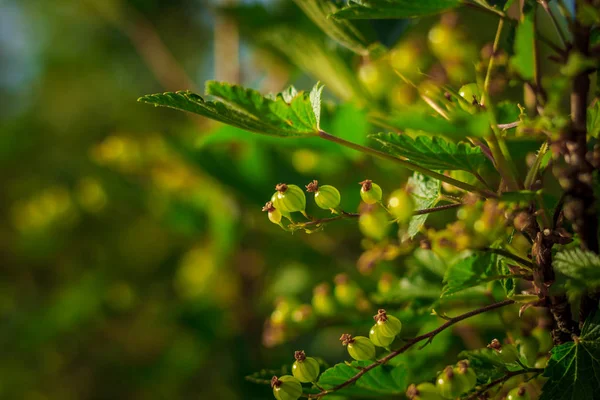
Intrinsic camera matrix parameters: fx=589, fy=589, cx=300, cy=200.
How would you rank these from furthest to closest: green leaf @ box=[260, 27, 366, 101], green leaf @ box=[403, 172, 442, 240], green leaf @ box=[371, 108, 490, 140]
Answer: green leaf @ box=[260, 27, 366, 101], green leaf @ box=[403, 172, 442, 240], green leaf @ box=[371, 108, 490, 140]

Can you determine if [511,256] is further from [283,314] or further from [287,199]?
[283,314]

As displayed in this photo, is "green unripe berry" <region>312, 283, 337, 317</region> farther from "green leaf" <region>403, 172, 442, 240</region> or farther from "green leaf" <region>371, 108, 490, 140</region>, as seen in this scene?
"green leaf" <region>371, 108, 490, 140</region>

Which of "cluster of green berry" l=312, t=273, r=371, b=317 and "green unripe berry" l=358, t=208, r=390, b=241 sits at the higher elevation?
"green unripe berry" l=358, t=208, r=390, b=241

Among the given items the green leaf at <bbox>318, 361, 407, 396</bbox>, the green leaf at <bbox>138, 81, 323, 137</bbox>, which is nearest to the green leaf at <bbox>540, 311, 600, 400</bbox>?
the green leaf at <bbox>318, 361, 407, 396</bbox>

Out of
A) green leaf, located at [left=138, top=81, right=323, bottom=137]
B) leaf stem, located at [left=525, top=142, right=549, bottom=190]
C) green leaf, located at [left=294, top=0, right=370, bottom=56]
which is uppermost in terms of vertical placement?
green leaf, located at [left=294, top=0, right=370, bottom=56]

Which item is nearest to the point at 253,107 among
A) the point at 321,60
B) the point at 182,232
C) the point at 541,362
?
the point at 541,362

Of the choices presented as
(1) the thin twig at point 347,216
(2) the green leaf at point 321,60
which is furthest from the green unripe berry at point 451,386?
(2) the green leaf at point 321,60
